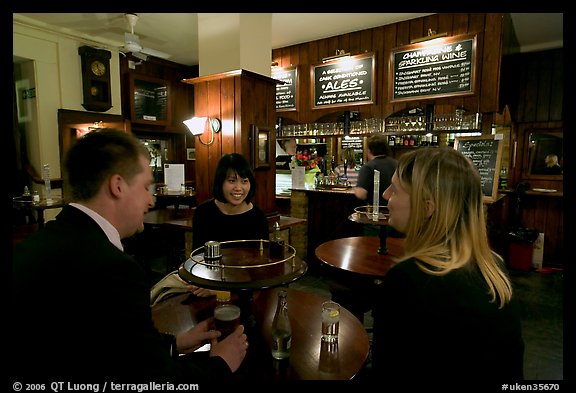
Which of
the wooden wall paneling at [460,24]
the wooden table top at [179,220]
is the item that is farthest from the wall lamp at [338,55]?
the wooden table top at [179,220]

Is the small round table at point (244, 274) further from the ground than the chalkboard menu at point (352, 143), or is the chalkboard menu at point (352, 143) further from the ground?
the chalkboard menu at point (352, 143)

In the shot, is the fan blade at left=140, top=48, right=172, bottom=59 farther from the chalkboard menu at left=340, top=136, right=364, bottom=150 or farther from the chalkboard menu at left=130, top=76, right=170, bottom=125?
the chalkboard menu at left=340, top=136, right=364, bottom=150

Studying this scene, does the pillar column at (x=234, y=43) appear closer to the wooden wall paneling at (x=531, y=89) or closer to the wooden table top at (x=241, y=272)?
the wooden table top at (x=241, y=272)

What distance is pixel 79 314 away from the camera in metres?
0.75

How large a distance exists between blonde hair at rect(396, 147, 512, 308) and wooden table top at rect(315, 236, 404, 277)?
0.82m

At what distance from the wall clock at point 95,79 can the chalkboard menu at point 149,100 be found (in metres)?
0.48

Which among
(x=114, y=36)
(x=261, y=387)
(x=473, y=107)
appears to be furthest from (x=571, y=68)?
(x=114, y=36)

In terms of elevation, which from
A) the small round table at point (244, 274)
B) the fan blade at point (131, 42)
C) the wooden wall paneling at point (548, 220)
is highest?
the fan blade at point (131, 42)

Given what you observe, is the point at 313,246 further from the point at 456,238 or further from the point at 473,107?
the point at 456,238

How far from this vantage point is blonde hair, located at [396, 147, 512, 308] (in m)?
1.00

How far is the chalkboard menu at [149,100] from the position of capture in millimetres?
5867

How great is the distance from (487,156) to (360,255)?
118 inches

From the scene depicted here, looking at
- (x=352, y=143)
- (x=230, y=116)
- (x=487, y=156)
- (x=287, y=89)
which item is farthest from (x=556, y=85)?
(x=230, y=116)

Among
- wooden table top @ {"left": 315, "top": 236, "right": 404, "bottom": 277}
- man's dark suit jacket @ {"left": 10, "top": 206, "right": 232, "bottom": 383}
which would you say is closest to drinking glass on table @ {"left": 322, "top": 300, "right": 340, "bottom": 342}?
man's dark suit jacket @ {"left": 10, "top": 206, "right": 232, "bottom": 383}
